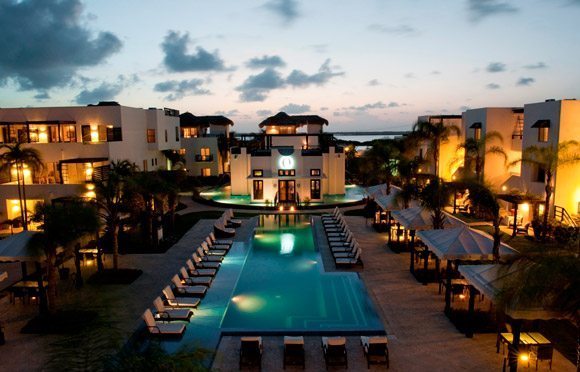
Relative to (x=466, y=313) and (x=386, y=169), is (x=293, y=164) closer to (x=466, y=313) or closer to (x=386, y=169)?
(x=386, y=169)

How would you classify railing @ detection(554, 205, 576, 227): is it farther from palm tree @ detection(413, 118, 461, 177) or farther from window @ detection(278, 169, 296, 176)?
window @ detection(278, 169, 296, 176)

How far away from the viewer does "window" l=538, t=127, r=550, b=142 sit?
23.6 m

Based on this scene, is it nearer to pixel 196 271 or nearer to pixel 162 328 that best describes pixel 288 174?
pixel 196 271

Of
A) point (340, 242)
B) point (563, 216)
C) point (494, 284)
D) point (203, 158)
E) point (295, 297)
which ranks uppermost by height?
point (203, 158)

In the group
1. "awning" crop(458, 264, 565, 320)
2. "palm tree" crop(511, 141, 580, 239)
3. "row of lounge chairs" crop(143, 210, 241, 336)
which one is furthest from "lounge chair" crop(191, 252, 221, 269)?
"palm tree" crop(511, 141, 580, 239)

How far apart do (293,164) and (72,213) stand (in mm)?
23426

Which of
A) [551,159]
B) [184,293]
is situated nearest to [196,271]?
[184,293]

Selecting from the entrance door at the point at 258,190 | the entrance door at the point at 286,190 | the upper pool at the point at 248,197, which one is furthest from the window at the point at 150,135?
the entrance door at the point at 286,190

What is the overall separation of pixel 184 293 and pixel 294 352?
5734 mm

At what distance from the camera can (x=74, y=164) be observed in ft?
89.7

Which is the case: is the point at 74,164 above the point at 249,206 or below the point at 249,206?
above

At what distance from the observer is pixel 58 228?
40.7 feet

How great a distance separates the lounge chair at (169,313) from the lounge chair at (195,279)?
8.41 feet

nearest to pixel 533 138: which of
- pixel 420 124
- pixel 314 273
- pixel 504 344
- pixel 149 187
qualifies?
pixel 420 124
